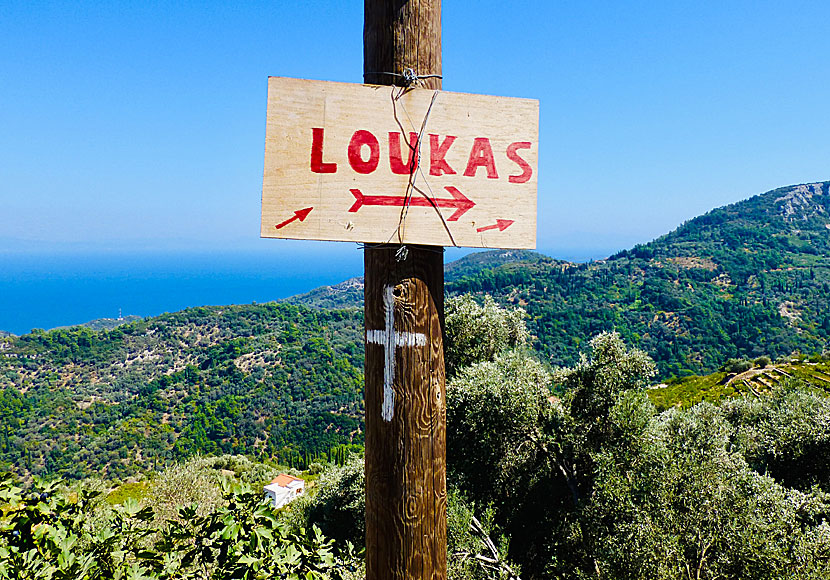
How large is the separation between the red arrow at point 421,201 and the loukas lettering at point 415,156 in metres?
0.09

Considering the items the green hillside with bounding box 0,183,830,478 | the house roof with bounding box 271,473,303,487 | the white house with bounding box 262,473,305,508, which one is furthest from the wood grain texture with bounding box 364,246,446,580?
the green hillside with bounding box 0,183,830,478

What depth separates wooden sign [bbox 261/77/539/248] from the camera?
1.67 m

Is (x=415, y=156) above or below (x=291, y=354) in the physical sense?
above

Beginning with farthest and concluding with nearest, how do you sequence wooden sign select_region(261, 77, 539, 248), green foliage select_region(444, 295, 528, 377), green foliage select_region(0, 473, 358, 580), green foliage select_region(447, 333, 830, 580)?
green foliage select_region(444, 295, 528, 377) → green foliage select_region(447, 333, 830, 580) → green foliage select_region(0, 473, 358, 580) → wooden sign select_region(261, 77, 539, 248)

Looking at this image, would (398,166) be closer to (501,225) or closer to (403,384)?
(501,225)

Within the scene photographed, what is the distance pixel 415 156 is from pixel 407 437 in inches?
43.3

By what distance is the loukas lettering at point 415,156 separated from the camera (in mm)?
1700

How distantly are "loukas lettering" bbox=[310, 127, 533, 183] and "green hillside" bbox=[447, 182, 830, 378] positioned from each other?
51.5 m

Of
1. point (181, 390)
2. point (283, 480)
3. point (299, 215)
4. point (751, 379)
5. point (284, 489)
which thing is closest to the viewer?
point (299, 215)

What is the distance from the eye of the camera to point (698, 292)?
10075 centimetres

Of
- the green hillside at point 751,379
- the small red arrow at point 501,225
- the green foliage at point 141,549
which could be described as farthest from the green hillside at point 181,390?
the small red arrow at point 501,225

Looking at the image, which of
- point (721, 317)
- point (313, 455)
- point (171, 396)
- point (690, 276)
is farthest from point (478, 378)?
point (690, 276)

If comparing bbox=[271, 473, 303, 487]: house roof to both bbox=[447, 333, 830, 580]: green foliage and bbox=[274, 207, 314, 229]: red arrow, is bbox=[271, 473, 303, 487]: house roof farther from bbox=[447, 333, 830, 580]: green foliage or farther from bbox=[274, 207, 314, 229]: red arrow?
bbox=[274, 207, 314, 229]: red arrow

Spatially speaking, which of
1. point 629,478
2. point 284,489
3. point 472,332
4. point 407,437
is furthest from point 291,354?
point 407,437
